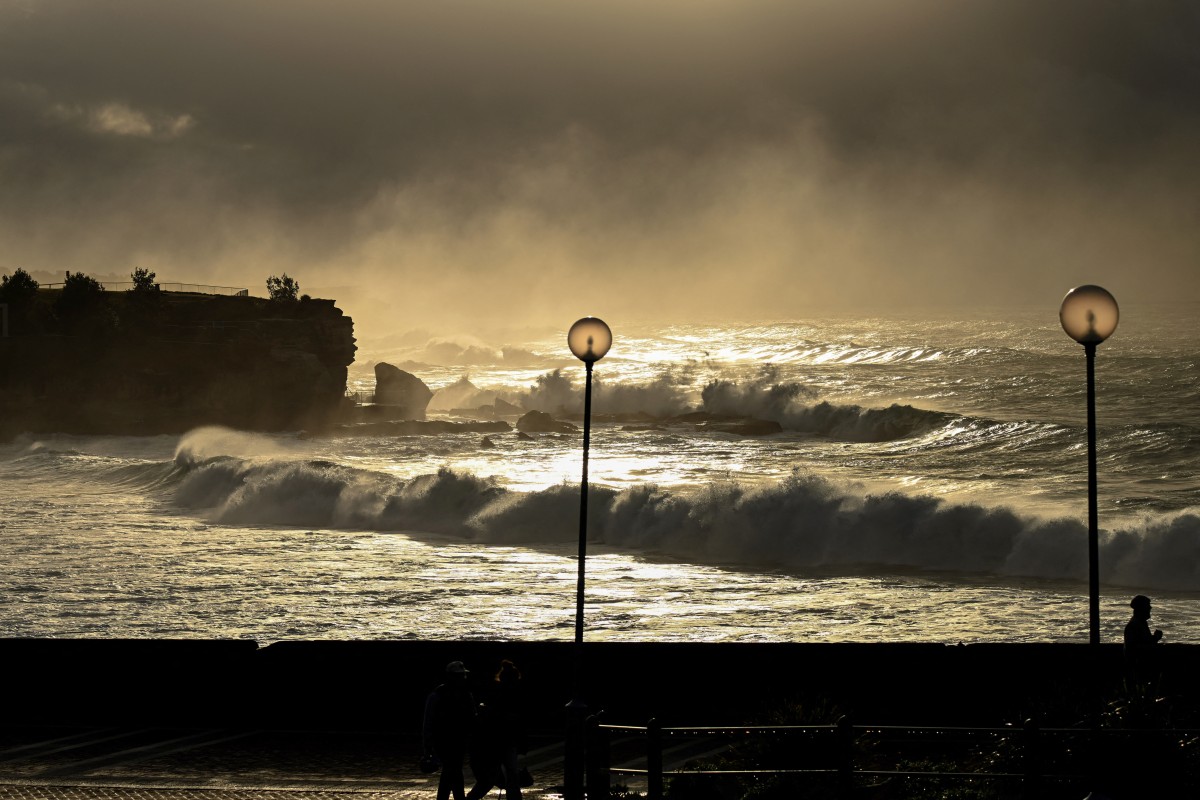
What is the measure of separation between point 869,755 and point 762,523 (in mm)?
22423

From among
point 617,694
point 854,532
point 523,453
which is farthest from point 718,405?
point 617,694

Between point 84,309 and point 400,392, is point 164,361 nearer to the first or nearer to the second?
point 84,309

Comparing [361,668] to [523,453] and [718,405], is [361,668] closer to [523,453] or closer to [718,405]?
[523,453]

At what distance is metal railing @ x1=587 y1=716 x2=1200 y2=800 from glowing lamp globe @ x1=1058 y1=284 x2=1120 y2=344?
11.8 feet

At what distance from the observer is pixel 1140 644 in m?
11.3

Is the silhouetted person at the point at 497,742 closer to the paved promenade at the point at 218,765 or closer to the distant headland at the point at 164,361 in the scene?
the paved promenade at the point at 218,765

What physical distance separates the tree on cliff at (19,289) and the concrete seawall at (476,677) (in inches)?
3744

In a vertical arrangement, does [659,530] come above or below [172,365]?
below

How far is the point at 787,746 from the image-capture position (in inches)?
415

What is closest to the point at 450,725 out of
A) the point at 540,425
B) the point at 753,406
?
the point at 540,425

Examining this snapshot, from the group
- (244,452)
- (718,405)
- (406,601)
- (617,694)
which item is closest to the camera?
(617,694)

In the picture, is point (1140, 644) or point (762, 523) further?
point (762, 523)

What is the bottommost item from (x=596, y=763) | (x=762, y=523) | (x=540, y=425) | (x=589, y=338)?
(x=596, y=763)

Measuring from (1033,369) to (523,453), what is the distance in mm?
39945
